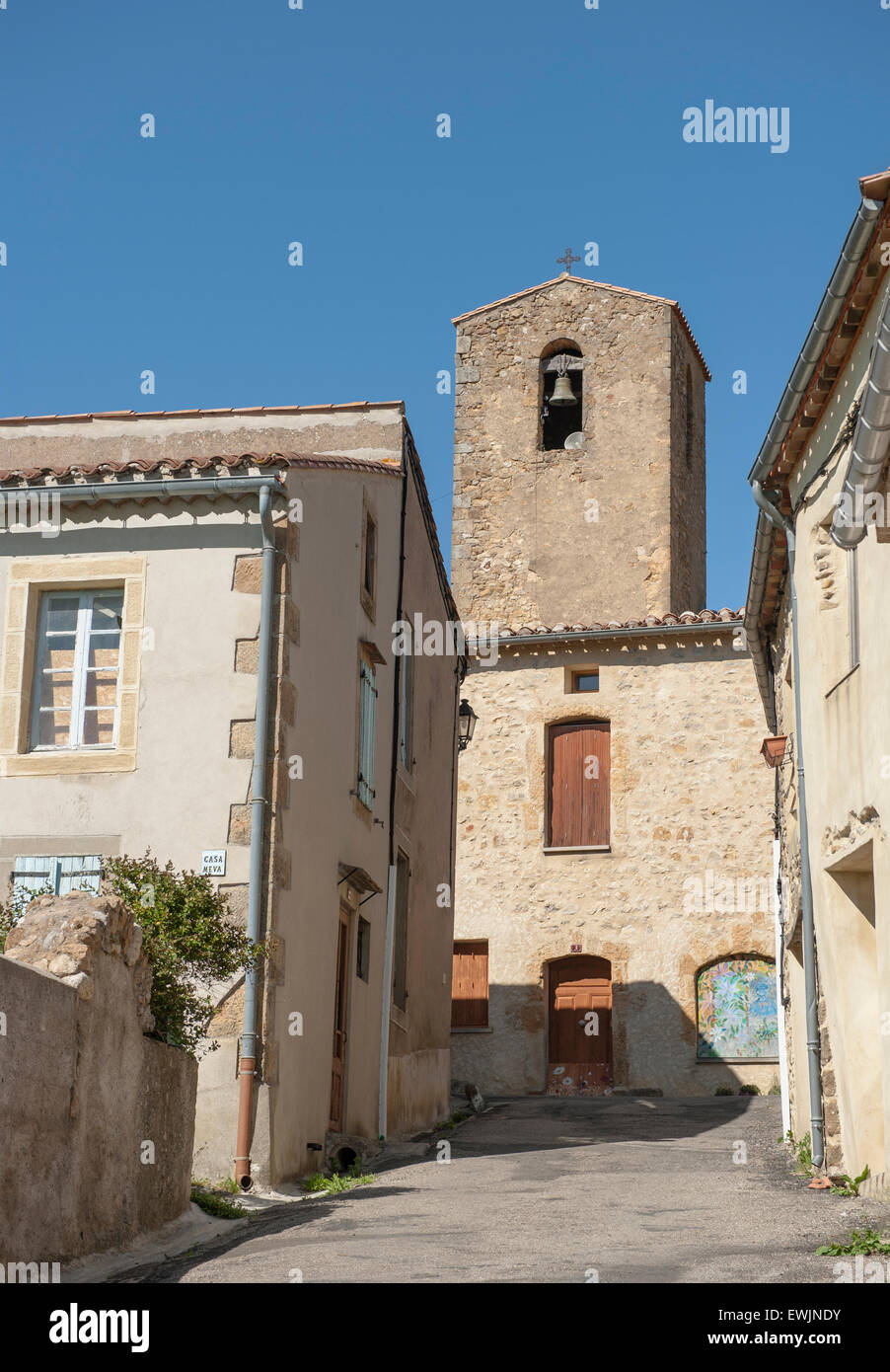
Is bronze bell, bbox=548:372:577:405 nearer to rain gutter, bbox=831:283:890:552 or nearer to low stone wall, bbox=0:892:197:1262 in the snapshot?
rain gutter, bbox=831:283:890:552

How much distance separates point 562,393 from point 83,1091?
20.4 meters

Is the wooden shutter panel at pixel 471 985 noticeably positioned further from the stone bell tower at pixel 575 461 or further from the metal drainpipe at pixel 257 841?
the metal drainpipe at pixel 257 841

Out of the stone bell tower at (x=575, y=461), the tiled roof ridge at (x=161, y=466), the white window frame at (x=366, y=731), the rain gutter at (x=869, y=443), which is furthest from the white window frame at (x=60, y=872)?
the stone bell tower at (x=575, y=461)

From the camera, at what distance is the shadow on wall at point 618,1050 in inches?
810

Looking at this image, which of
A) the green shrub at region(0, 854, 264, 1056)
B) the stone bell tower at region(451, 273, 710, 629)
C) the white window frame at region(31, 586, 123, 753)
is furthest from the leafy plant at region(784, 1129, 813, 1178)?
the stone bell tower at region(451, 273, 710, 629)

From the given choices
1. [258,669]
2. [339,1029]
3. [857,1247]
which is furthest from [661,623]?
[857,1247]

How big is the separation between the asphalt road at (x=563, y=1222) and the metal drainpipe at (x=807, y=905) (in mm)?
428

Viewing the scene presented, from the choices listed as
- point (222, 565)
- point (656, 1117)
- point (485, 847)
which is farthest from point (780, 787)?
point (485, 847)

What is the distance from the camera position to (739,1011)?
20656 mm

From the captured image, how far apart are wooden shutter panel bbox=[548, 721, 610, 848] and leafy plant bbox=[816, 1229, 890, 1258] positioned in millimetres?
14607

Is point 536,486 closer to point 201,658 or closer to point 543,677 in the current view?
point 543,677

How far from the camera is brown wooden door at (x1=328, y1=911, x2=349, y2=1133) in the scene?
13.0 metres

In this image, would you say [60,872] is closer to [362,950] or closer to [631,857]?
[362,950]

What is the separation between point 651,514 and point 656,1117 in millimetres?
12546
